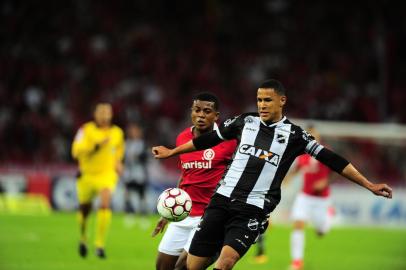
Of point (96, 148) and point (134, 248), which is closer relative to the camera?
point (96, 148)

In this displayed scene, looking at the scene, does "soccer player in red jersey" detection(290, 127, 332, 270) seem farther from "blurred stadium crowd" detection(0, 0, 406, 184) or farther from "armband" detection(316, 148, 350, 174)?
"blurred stadium crowd" detection(0, 0, 406, 184)

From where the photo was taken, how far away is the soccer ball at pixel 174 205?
7.58m

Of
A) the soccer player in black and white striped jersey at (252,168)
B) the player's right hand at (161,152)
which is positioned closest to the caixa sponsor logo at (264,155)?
the soccer player in black and white striped jersey at (252,168)

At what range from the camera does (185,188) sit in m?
8.32

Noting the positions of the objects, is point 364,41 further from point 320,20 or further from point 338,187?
point 338,187

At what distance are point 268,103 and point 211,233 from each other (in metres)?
1.30

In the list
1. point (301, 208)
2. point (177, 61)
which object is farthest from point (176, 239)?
point (177, 61)

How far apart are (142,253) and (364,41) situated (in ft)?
60.2

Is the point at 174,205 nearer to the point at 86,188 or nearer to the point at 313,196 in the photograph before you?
the point at 86,188

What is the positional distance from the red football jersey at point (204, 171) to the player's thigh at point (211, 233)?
0.83 m

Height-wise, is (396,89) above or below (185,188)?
above

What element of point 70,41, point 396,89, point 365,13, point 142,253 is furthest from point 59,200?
point 365,13

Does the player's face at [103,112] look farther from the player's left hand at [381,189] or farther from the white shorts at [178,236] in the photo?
the player's left hand at [381,189]

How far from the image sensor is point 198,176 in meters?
8.30
